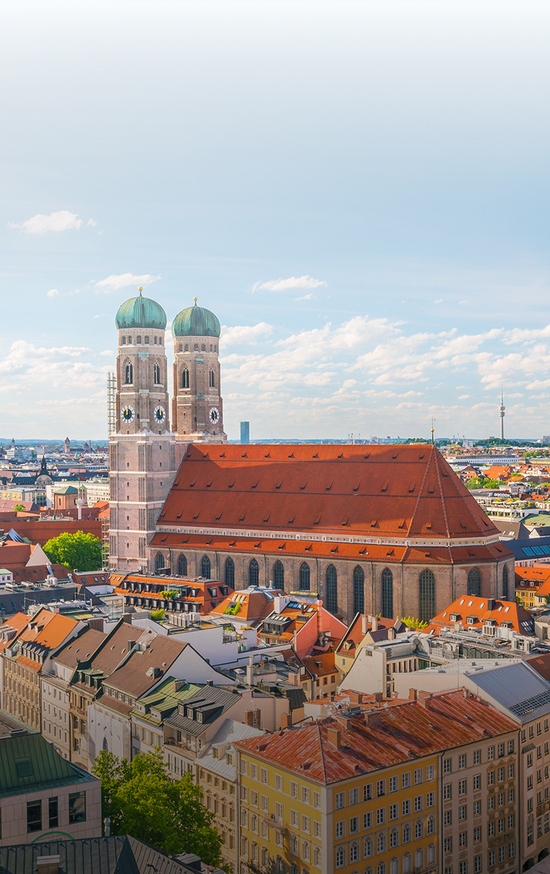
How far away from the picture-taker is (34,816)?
1756 inches

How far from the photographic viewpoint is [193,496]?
12975cm

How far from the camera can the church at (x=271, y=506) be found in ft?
354

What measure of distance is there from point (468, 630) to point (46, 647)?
3618 centimetres

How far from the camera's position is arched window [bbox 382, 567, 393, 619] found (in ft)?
358

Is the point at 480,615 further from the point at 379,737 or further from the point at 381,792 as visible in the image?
the point at 381,792

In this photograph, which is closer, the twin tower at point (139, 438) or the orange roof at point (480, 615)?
the orange roof at point (480, 615)

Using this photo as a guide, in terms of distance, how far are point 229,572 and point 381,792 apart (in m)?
75.5

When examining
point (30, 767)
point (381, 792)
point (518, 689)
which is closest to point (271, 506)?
point (518, 689)

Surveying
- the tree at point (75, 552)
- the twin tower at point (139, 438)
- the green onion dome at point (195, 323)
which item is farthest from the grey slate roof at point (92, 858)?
the tree at point (75, 552)

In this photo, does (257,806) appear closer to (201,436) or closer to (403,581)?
(403,581)

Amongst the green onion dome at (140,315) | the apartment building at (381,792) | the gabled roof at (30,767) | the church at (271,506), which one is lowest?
the apartment building at (381,792)

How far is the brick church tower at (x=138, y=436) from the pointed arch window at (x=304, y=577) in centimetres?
2399

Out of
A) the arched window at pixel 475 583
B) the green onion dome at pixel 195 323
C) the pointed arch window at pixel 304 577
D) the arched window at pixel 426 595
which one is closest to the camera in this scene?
the arched window at pixel 426 595

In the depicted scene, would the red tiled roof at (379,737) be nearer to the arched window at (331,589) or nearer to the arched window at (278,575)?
the arched window at (331,589)
